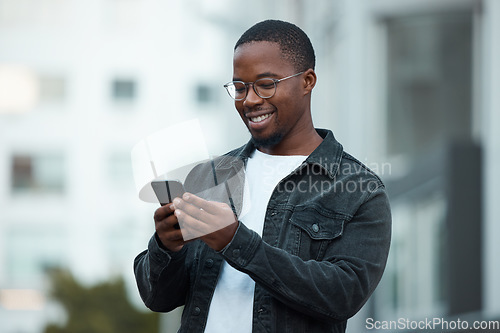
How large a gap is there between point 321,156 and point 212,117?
47474 mm

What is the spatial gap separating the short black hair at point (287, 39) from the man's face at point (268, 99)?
25 millimetres

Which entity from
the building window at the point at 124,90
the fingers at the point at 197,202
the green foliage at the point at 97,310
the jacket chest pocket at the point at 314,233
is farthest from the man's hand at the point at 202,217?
the building window at the point at 124,90

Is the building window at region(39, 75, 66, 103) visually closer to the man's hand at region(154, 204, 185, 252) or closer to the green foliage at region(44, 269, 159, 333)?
the green foliage at region(44, 269, 159, 333)

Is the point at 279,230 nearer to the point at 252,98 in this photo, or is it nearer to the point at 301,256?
the point at 301,256

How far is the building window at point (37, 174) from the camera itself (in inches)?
1887

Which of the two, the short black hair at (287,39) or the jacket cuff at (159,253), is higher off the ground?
the short black hair at (287,39)

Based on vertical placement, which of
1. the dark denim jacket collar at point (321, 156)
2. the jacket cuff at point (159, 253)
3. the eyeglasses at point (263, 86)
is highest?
the eyeglasses at point (263, 86)

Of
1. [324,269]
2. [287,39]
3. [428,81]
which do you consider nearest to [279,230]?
[324,269]

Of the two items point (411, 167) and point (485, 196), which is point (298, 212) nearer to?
point (485, 196)

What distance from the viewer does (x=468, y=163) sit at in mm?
12133

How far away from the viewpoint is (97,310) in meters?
35.3

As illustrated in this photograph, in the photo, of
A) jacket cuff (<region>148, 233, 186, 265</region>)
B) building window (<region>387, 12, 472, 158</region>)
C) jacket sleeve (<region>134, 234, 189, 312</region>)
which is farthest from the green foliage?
jacket cuff (<region>148, 233, 186, 265</region>)

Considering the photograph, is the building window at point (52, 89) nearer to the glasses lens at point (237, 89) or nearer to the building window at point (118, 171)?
the building window at point (118, 171)

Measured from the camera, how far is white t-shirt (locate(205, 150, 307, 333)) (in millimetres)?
2859
